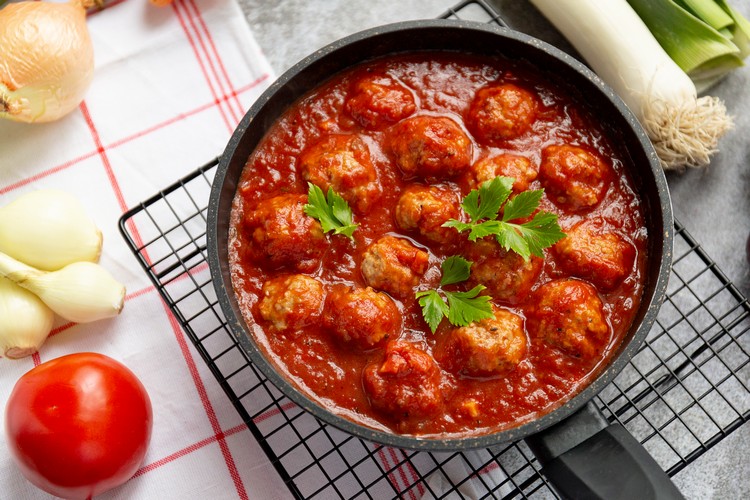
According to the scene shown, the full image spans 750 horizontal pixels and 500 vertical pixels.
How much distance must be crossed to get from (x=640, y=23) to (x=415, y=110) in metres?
1.51

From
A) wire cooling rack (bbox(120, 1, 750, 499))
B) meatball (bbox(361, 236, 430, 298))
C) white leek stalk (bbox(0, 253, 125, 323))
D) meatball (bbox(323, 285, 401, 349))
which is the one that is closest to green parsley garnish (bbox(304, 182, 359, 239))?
meatball (bbox(361, 236, 430, 298))

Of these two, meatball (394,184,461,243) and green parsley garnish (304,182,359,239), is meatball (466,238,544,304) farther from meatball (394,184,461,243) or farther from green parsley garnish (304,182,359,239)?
green parsley garnish (304,182,359,239)

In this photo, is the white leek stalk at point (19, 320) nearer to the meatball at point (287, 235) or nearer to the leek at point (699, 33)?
the meatball at point (287, 235)

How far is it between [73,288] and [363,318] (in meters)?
1.61

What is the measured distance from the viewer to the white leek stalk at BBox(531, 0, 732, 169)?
3.75 metres

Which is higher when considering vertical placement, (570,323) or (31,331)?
(570,323)

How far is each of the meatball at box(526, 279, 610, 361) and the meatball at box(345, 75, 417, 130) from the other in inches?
41.1

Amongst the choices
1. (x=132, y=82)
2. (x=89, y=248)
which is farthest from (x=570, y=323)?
(x=132, y=82)

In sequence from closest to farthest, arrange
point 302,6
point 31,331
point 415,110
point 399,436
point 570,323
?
point 399,436 < point 570,323 < point 415,110 < point 31,331 < point 302,6

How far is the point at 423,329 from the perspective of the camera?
317 centimetres

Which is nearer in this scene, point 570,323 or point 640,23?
point 570,323

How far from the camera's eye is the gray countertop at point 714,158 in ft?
12.5

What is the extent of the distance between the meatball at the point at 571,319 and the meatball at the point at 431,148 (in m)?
0.69

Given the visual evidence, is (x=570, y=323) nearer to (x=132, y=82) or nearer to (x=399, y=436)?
(x=399, y=436)
